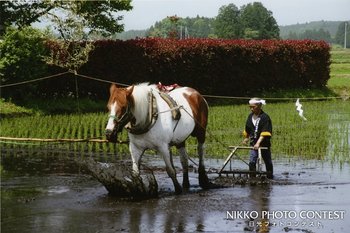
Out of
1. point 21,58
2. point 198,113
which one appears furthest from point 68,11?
point 198,113

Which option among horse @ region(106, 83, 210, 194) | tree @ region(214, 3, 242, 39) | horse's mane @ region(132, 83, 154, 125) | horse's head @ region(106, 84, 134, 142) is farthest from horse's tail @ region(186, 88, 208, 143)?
tree @ region(214, 3, 242, 39)

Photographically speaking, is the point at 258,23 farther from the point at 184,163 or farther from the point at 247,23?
the point at 184,163

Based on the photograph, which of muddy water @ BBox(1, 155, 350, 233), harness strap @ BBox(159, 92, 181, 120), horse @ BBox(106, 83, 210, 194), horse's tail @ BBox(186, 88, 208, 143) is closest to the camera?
muddy water @ BBox(1, 155, 350, 233)

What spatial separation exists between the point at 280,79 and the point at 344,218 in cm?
2552

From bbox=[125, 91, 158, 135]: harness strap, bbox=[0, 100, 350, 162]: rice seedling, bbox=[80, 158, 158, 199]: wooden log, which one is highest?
bbox=[125, 91, 158, 135]: harness strap

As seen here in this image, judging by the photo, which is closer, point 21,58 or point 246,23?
point 21,58

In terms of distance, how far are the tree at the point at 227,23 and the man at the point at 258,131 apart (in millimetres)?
146227

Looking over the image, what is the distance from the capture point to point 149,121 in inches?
388

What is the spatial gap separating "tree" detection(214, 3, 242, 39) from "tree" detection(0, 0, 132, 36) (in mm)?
131655

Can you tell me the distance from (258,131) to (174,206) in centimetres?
286

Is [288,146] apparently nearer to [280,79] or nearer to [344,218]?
[344,218]

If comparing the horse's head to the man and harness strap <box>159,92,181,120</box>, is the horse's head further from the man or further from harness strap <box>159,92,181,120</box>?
the man

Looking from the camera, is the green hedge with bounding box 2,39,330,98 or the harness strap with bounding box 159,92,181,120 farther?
the green hedge with bounding box 2,39,330,98

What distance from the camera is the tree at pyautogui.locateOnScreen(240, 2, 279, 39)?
149125 mm
